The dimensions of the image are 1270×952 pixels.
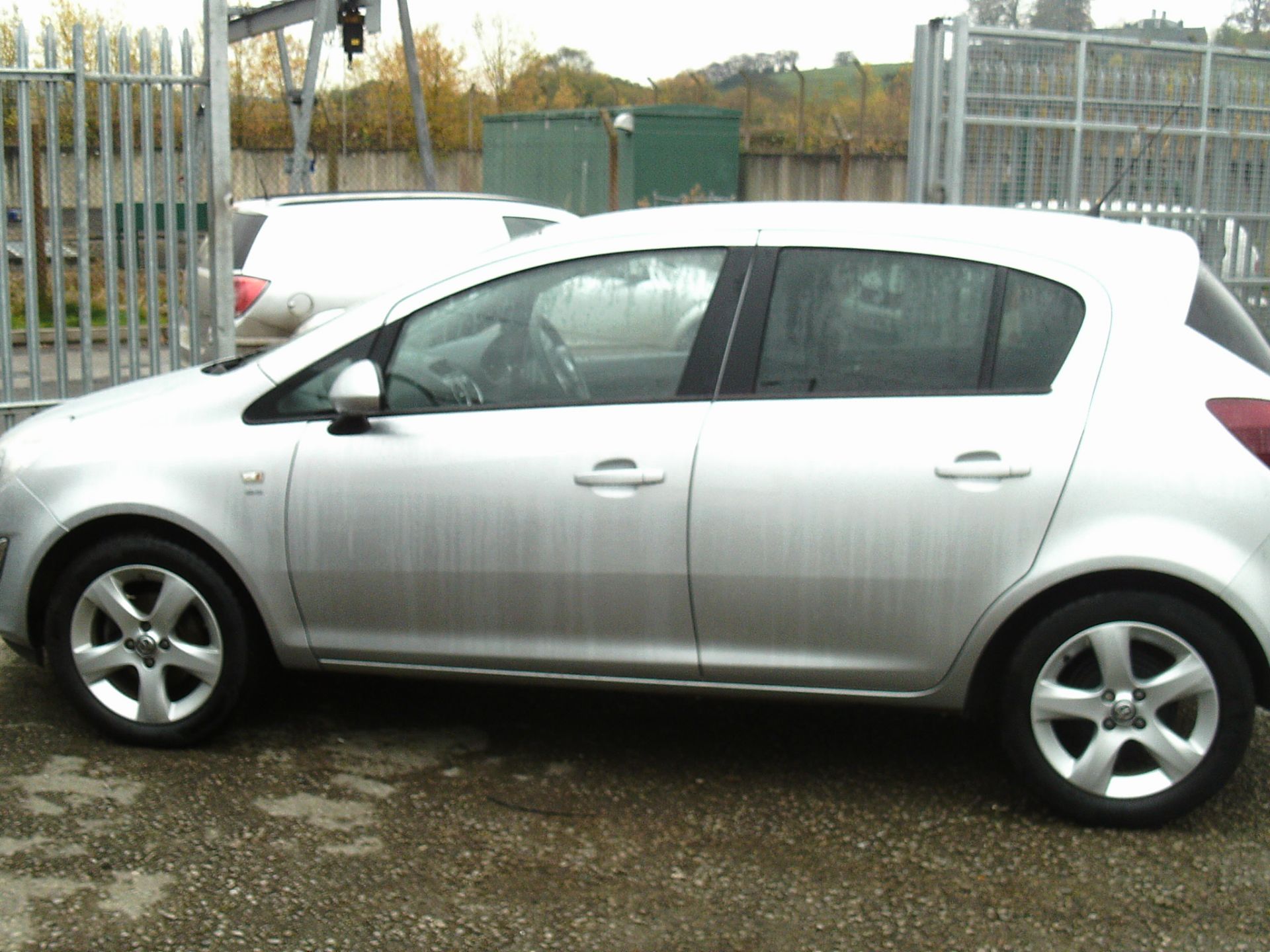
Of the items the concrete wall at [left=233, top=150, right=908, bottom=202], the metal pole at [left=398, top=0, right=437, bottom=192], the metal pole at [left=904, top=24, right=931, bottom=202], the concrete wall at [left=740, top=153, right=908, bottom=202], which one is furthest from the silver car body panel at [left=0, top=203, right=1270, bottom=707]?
the concrete wall at [left=740, top=153, right=908, bottom=202]

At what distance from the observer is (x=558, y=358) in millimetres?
4434

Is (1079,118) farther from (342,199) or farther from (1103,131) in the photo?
(342,199)

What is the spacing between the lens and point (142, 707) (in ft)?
15.2

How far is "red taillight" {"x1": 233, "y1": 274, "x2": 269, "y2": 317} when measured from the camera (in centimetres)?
1020

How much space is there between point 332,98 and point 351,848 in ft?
106

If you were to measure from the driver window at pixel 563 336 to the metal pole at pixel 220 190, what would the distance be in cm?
375

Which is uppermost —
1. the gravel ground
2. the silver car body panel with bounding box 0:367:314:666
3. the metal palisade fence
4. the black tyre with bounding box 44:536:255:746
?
the metal palisade fence

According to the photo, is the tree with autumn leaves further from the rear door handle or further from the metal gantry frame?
the rear door handle

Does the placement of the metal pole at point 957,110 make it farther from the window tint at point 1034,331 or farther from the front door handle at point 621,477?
the front door handle at point 621,477

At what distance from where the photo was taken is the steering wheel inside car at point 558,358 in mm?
4391

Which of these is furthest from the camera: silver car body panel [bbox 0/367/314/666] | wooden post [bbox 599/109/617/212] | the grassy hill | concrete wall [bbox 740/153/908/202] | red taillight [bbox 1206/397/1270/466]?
concrete wall [bbox 740/153/908/202]

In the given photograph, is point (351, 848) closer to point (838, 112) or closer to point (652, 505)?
point (652, 505)

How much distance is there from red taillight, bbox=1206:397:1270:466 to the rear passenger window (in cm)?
41

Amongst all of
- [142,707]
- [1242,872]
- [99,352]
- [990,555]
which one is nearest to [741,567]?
[990,555]
